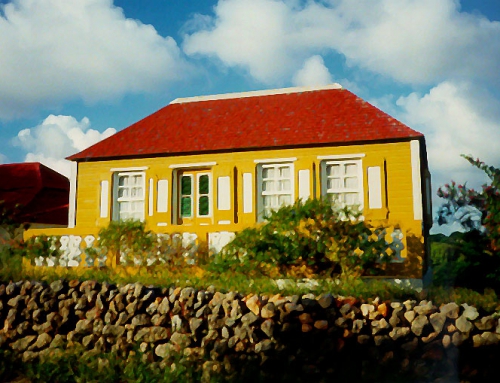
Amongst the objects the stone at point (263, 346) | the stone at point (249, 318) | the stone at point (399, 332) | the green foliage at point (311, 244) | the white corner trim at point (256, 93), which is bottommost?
the stone at point (263, 346)

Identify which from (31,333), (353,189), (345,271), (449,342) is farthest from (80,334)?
(353,189)

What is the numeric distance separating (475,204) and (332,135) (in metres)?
4.09

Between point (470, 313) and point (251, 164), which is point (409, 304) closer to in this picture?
point (470, 313)

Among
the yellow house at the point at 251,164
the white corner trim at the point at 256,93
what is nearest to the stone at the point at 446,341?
the yellow house at the point at 251,164

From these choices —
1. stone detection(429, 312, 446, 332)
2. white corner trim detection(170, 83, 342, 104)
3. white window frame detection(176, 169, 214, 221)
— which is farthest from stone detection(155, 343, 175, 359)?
white corner trim detection(170, 83, 342, 104)

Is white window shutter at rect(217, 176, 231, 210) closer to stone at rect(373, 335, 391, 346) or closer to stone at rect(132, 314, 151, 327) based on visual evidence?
stone at rect(132, 314, 151, 327)

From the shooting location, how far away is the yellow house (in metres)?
12.9

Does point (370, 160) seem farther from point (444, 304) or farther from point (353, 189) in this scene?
point (444, 304)

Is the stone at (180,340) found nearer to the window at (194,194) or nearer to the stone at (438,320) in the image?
A: the stone at (438,320)

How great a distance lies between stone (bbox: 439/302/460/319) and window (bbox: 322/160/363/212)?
18.5 feet

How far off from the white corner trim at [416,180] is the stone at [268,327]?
6.27 metres

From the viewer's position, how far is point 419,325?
7.36 m

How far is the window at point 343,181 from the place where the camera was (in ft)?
42.8

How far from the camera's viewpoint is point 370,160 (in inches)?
512
